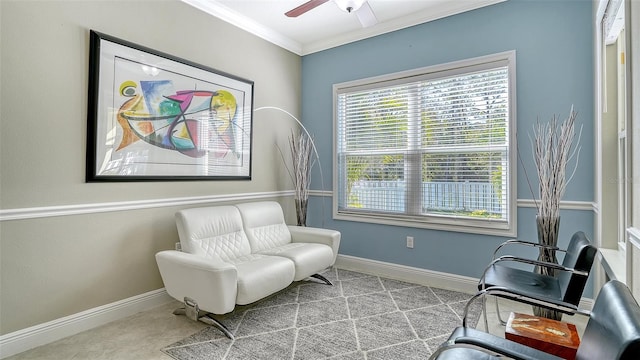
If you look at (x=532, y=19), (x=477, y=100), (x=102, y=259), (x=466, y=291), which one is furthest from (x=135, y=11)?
(x=466, y=291)

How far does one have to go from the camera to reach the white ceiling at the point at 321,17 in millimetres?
3174

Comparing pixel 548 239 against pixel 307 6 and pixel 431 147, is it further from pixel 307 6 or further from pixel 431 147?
pixel 307 6

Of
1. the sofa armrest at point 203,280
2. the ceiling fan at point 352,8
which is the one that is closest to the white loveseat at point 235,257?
the sofa armrest at point 203,280

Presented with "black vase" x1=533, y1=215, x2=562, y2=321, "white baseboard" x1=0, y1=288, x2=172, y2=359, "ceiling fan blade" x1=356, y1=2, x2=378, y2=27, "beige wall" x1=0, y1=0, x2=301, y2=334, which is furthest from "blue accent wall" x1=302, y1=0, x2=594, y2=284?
"white baseboard" x1=0, y1=288, x2=172, y2=359

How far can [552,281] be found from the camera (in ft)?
7.23

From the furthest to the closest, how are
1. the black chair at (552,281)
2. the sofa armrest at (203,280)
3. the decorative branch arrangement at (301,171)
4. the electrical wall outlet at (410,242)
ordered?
the decorative branch arrangement at (301,171)
the electrical wall outlet at (410,242)
the sofa armrest at (203,280)
the black chair at (552,281)

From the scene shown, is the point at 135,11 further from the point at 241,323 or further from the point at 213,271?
the point at 241,323

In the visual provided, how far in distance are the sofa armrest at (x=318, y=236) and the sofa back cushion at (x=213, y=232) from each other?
58 cm

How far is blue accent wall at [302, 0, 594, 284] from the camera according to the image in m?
2.65

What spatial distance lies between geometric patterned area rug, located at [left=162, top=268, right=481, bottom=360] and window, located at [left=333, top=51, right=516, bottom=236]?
0.85 metres

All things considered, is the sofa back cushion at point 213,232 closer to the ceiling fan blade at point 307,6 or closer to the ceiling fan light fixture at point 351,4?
the ceiling fan blade at point 307,6

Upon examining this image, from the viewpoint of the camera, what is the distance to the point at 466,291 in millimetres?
3096

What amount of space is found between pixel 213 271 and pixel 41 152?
1402 mm

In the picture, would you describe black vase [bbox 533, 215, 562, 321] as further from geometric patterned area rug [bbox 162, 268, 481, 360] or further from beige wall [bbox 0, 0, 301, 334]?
beige wall [bbox 0, 0, 301, 334]
